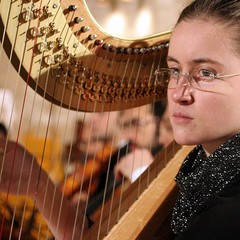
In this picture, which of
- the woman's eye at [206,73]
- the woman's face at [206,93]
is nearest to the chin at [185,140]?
the woman's face at [206,93]

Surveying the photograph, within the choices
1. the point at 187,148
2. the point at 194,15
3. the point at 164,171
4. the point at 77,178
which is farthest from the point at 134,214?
the point at 77,178

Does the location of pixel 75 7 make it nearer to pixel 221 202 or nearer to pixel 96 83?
pixel 96 83

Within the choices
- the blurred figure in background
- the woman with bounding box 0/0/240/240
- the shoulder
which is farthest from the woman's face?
the blurred figure in background

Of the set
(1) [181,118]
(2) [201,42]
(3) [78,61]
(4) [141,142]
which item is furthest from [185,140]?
(4) [141,142]

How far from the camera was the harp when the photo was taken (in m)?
1.14

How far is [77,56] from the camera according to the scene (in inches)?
51.4

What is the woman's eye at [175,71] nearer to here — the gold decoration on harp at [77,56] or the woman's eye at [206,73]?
the woman's eye at [206,73]

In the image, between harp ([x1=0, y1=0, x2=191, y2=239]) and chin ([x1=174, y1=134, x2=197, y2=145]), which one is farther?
harp ([x1=0, y1=0, x2=191, y2=239])

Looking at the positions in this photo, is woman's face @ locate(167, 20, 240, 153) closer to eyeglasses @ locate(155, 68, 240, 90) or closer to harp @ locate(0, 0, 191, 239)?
eyeglasses @ locate(155, 68, 240, 90)

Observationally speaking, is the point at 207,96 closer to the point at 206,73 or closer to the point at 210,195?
the point at 206,73

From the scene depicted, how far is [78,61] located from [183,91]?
0.41 metres

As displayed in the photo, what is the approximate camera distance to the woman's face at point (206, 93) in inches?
36.8

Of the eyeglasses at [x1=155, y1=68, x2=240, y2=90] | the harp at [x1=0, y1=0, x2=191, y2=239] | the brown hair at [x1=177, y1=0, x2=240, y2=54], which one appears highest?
the brown hair at [x1=177, y1=0, x2=240, y2=54]

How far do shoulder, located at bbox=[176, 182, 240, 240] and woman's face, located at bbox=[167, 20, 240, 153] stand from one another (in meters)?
0.15
